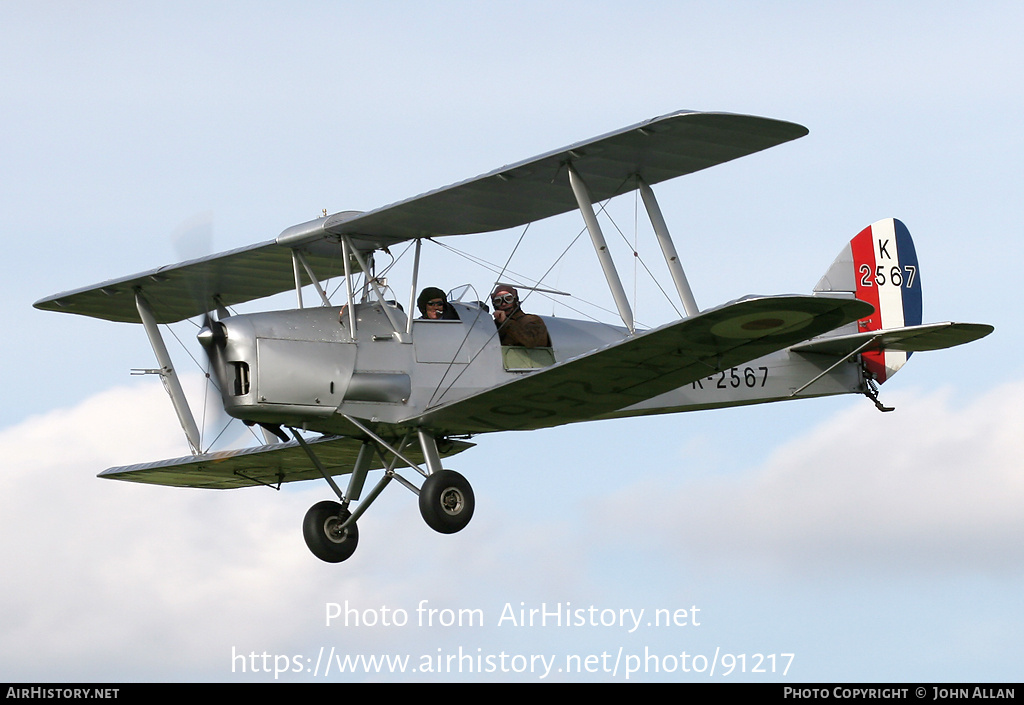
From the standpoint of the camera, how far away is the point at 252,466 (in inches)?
690

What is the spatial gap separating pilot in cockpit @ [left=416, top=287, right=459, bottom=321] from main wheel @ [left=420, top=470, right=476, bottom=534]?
160 cm

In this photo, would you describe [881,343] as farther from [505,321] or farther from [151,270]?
[151,270]

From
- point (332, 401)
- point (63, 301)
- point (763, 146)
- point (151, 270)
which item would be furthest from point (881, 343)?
point (63, 301)

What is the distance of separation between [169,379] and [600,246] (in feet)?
18.0

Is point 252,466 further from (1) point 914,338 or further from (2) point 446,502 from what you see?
(1) point 914,338

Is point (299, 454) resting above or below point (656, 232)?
below

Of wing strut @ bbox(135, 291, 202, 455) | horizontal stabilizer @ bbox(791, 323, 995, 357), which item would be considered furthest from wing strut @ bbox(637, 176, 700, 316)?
wing strut @ bbox(135, 291, 202, 455)

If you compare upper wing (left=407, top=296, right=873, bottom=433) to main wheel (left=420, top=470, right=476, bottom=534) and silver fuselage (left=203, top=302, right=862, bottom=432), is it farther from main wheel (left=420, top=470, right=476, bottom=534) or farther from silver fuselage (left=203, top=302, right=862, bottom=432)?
main wheel (left=420, top=470, right=476, bottom=534)

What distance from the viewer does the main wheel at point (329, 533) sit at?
15469 mm

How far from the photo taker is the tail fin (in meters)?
18.9

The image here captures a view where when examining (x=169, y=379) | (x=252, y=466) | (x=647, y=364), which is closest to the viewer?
(x=647, y=364)

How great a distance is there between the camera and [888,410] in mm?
17344

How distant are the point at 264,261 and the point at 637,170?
4.22m

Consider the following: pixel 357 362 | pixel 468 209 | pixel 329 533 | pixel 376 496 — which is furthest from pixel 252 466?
pixel 468 209
